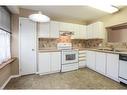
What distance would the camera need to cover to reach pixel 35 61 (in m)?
4.14

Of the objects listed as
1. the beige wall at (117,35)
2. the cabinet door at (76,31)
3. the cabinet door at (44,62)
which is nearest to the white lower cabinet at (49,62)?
the cabinet door at (44,62)

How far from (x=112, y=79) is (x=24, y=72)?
279 centimetres

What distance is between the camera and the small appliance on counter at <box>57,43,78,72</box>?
14.6 feet

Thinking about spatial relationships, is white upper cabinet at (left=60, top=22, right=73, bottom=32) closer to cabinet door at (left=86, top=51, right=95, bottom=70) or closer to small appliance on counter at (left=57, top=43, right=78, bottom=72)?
small appliance on counter at (left=57, top=43, right=78, bottom=72)

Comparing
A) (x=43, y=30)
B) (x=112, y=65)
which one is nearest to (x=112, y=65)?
(x=112, y=65)

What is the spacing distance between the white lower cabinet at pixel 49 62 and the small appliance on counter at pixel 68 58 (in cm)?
21

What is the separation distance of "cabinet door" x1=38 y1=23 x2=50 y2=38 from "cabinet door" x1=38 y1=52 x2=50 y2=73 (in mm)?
693

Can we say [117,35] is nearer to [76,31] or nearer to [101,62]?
[101,62]

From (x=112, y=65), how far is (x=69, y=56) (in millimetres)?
1653

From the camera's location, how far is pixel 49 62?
414 centimetres
